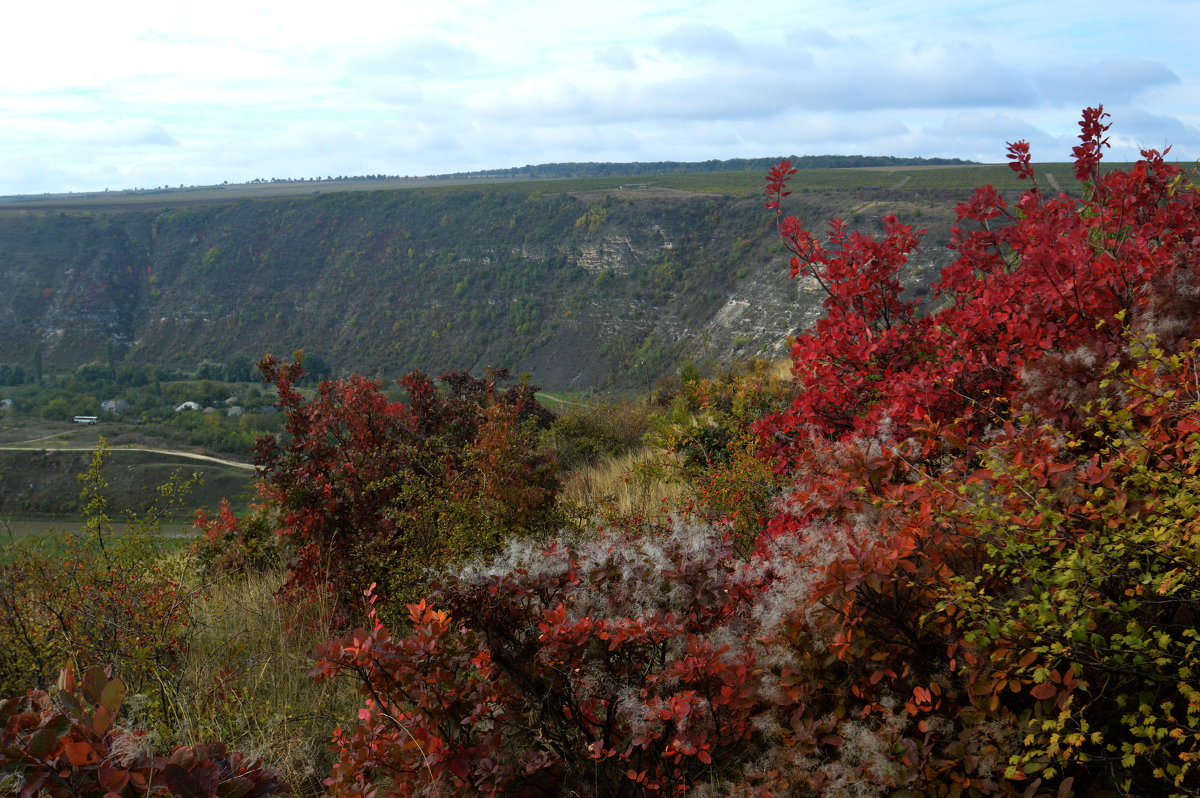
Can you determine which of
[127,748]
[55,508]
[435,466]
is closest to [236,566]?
[435,466]

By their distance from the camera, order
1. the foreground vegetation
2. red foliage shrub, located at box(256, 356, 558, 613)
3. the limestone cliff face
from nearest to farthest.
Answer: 1. the foreground vegetation
2. red foliage shrub, located at box(256, 356, 558, 613)
3. the limestone cliff face

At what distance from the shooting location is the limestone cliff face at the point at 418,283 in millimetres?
39312

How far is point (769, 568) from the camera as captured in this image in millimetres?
2598

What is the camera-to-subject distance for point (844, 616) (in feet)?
6.66

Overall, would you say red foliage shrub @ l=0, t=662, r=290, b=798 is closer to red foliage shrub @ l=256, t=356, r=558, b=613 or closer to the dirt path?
red foliage shrub @ l=256, t=356, r=558, b=613

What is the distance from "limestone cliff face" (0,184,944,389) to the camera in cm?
3931

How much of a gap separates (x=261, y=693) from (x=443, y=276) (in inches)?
1978

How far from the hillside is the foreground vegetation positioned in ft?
84.6

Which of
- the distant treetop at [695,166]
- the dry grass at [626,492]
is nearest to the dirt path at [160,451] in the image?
the dry grass at [626,492]

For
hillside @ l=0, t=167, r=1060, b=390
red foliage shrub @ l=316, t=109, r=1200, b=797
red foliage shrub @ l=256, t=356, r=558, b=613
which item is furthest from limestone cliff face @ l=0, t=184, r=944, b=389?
red foliage shrub @ l=316, t=109, r=1200, b=797

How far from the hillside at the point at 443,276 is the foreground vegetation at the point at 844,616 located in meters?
25.8

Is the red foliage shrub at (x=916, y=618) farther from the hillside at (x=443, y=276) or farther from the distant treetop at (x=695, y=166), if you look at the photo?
the distant treetop at (x=695, y=166)

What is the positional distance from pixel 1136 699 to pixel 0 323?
71281mm

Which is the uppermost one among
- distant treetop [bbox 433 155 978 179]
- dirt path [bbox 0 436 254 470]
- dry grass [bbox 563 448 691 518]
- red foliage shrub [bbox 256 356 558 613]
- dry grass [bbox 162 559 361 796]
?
distant treetop [bbox 433 155 978 179]
